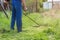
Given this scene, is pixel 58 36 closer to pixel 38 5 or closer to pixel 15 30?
pixel 15 30

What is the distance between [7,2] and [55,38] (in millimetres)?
9575

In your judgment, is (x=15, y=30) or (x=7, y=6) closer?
(x=15, y=30)

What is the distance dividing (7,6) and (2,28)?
25.5ft

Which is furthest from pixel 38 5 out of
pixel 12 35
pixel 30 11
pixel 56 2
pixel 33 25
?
pixel 12 35

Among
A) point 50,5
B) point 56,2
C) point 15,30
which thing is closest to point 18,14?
point 15,30

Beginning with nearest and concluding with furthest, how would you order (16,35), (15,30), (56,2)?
(16,35) < (15,30) < (56,2)

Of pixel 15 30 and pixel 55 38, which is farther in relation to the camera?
pixel 15 30

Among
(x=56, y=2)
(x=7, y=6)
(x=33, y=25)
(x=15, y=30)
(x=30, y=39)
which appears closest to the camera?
Answer: (x=30, y=39)

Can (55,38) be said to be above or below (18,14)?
below

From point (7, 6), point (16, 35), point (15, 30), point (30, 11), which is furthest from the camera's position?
point (7, 6)

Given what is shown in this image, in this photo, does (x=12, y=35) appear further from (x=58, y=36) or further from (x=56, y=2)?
(x=56, y=2)

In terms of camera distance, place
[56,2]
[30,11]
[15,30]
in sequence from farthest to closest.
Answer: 1. [56,2]
2. [30,11]
3. [15,30]

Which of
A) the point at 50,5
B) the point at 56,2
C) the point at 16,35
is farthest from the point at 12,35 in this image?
the point at 56,2

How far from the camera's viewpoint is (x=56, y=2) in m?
18.4
